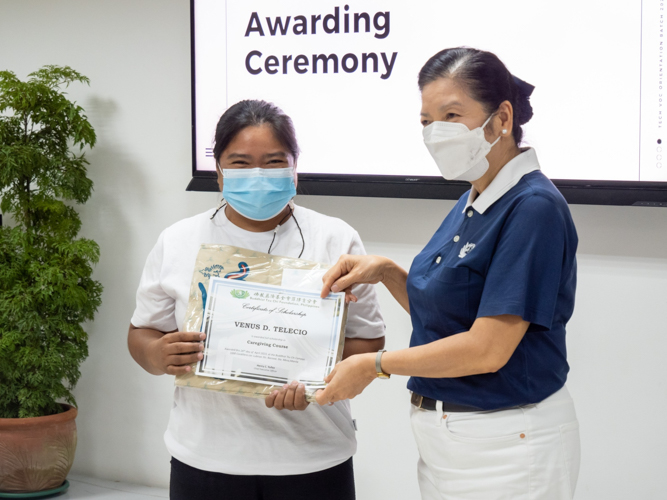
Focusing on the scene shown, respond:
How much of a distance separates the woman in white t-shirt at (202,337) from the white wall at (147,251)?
1.24 m

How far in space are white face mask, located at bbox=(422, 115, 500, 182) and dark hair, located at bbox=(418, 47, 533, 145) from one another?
0.05m

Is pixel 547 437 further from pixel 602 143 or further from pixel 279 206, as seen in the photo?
pixel 602 143

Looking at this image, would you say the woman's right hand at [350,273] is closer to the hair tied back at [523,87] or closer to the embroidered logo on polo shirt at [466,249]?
the embroidered logo on polo shirt at [466,249]

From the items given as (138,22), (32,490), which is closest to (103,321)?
(32,490)

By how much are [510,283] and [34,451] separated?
2.39 meters

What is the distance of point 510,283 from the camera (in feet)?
3.54

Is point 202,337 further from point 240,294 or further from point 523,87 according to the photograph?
point 523,87

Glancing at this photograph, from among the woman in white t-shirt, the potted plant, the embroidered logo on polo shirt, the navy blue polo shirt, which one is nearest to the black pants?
the woman in white t-shirt

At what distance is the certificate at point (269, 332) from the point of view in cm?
127

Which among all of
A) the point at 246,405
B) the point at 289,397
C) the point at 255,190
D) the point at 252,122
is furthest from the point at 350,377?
the point at 252,122

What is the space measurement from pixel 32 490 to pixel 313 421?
2.02m

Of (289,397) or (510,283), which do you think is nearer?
(510,283)

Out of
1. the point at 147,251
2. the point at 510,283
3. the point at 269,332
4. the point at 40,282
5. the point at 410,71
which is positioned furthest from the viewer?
the point at 147,251

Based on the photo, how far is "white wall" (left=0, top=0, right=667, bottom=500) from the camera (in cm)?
231
